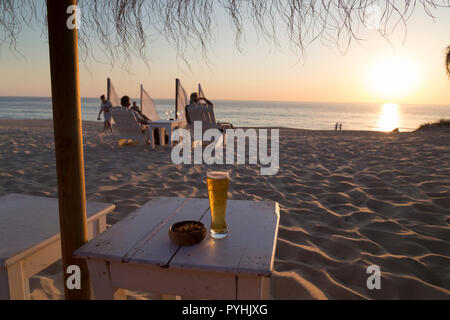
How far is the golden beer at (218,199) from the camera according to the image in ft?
3.51

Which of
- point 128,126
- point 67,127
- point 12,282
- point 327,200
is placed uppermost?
point 67,127

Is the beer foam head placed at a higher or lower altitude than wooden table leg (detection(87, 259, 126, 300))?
higher

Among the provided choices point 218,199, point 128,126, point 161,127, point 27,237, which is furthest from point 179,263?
point 128,126

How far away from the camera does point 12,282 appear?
1.05 metres

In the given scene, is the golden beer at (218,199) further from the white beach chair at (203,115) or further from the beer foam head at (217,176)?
the white beach chair at (203,115)
